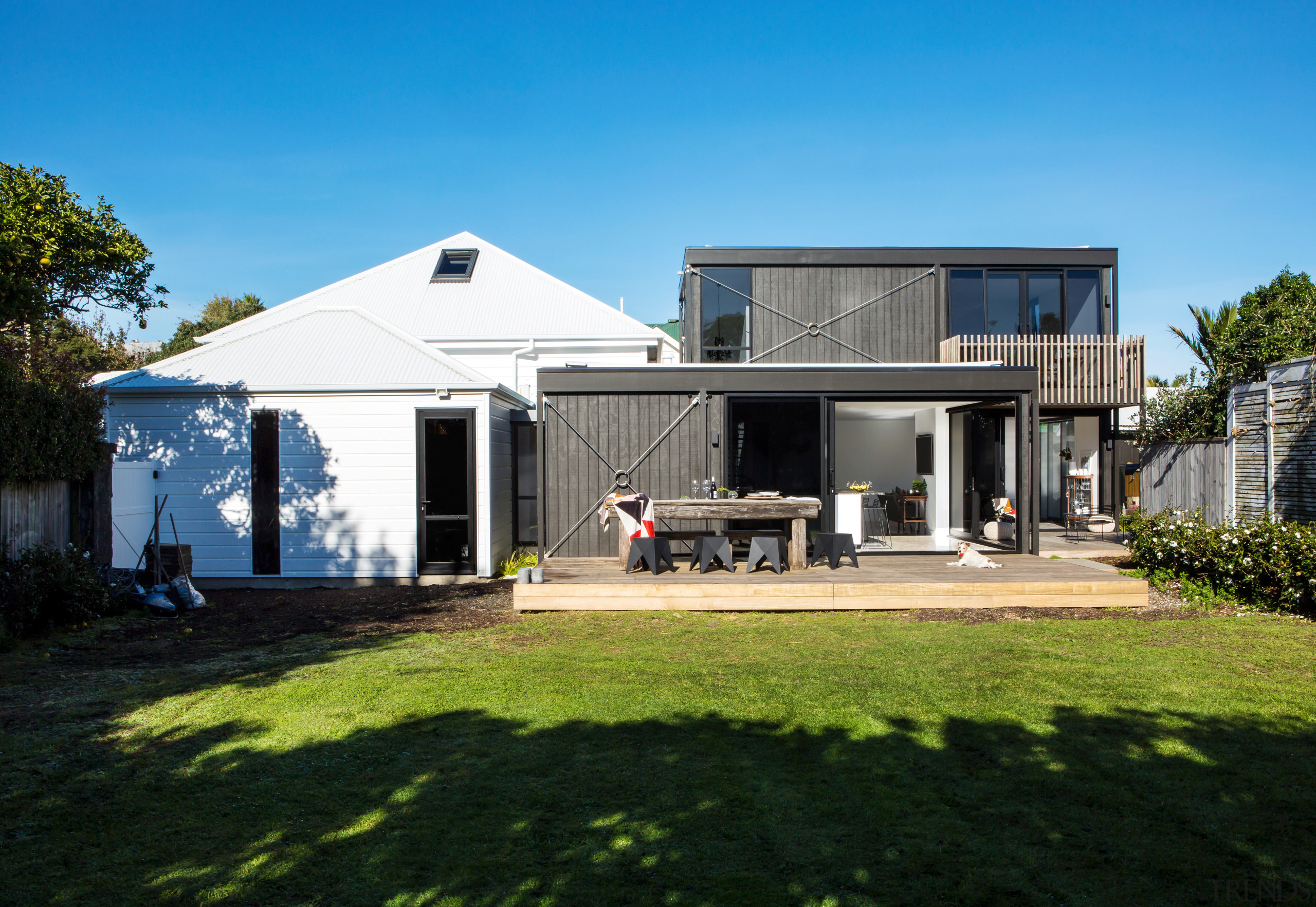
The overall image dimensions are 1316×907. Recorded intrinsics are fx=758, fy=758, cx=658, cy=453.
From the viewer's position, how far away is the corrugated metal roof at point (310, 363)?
33.0 feet

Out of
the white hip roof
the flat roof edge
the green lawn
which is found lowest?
the green lawn

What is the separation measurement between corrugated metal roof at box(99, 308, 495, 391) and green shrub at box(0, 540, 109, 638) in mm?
3318

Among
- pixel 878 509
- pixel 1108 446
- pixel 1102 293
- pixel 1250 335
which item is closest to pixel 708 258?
pixel 878 509

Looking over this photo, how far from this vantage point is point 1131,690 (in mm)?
4867

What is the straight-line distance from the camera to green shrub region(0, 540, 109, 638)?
6441 mm

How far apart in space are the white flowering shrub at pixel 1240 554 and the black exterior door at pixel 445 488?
837 centimetres

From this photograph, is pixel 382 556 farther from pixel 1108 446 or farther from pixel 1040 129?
pixel 1108 446

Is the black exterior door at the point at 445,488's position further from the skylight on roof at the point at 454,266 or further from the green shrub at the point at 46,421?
the skylight on roof at the point at 454,266

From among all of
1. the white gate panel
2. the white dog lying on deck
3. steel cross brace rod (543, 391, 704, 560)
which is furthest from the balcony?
the white gate panel

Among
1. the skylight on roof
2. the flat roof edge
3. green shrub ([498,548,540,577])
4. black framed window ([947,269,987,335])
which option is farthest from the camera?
the skylight on roof

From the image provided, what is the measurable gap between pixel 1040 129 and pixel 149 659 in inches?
585

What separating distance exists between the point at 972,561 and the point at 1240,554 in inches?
98.5

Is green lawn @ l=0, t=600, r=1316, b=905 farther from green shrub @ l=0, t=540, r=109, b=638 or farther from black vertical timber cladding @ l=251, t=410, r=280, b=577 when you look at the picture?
black vertical timber cladding @ l=251, t=410, r=280, b=577

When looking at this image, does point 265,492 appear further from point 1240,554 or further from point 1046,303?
point 1046,303
